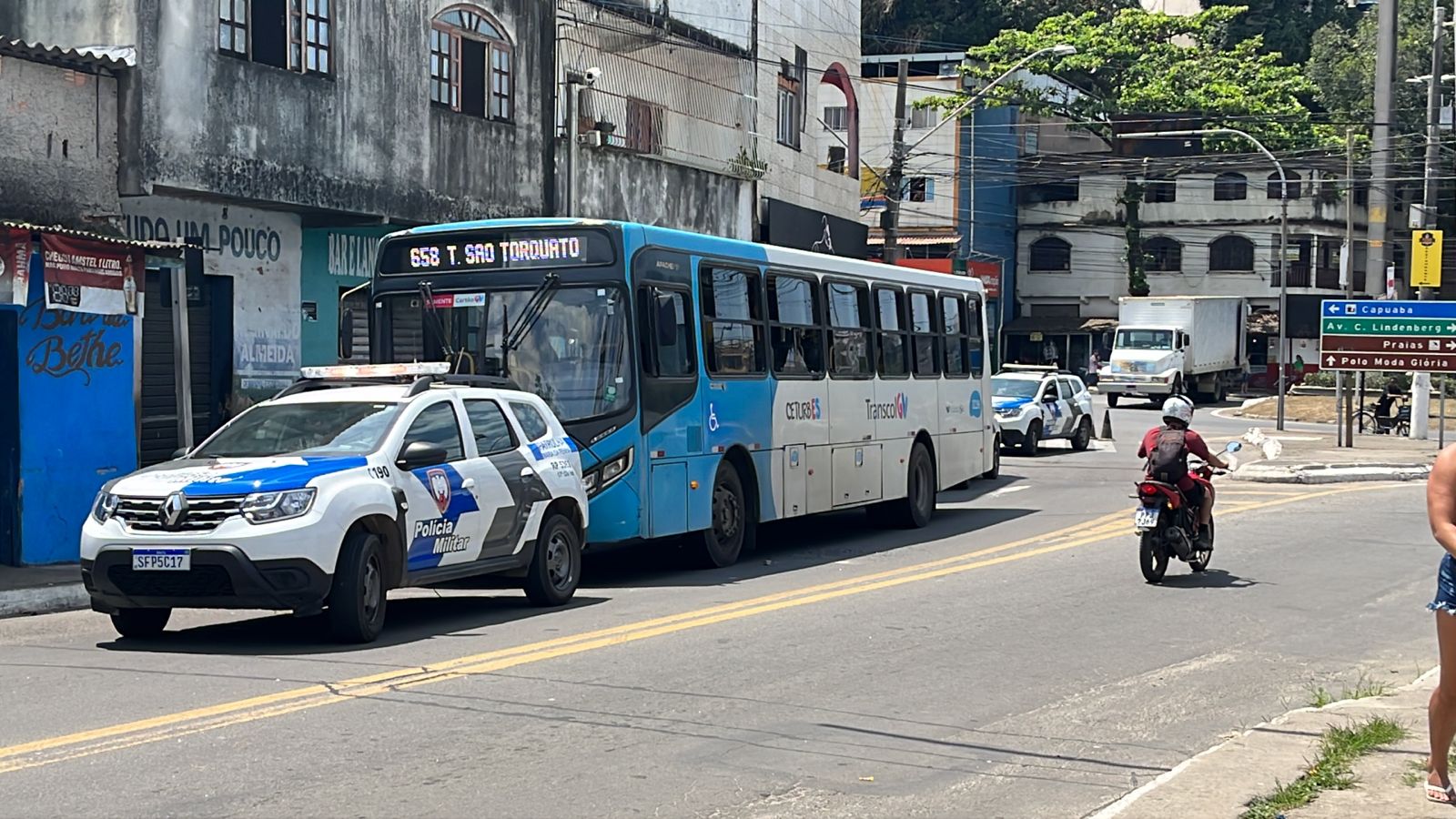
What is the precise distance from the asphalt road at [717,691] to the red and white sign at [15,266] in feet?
10.7

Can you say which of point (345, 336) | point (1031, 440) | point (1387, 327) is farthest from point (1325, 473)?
point (345, 336)

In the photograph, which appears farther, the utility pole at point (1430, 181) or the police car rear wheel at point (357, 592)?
the utility pole at point (1430, 181)

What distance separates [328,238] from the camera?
22.5 m

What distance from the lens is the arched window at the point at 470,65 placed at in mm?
22938

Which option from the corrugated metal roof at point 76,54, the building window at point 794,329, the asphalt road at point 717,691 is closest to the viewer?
the asphalt road at point 717,691

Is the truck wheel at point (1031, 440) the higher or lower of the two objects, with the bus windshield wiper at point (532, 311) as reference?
lower

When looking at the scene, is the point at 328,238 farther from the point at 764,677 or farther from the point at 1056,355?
the point at 1056,355

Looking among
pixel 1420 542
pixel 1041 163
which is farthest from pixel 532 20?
pixel 1041 163

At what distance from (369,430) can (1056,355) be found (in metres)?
68.1

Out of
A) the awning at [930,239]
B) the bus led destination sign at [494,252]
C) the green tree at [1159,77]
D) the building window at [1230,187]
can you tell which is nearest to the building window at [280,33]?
the bus led destination sign at [494,252]

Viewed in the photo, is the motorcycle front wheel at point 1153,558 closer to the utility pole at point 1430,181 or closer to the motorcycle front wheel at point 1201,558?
the motorcycle front wheel at point 1201,558

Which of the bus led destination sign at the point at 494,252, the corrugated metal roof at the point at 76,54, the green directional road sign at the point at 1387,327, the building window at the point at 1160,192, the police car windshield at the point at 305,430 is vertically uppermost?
the building window at the point at 1160,192

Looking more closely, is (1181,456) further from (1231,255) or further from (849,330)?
(1231,255)

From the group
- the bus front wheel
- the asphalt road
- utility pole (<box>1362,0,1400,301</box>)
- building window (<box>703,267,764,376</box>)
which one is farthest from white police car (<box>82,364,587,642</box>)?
utility pole (<box>1362,0,1400,301</box>)
